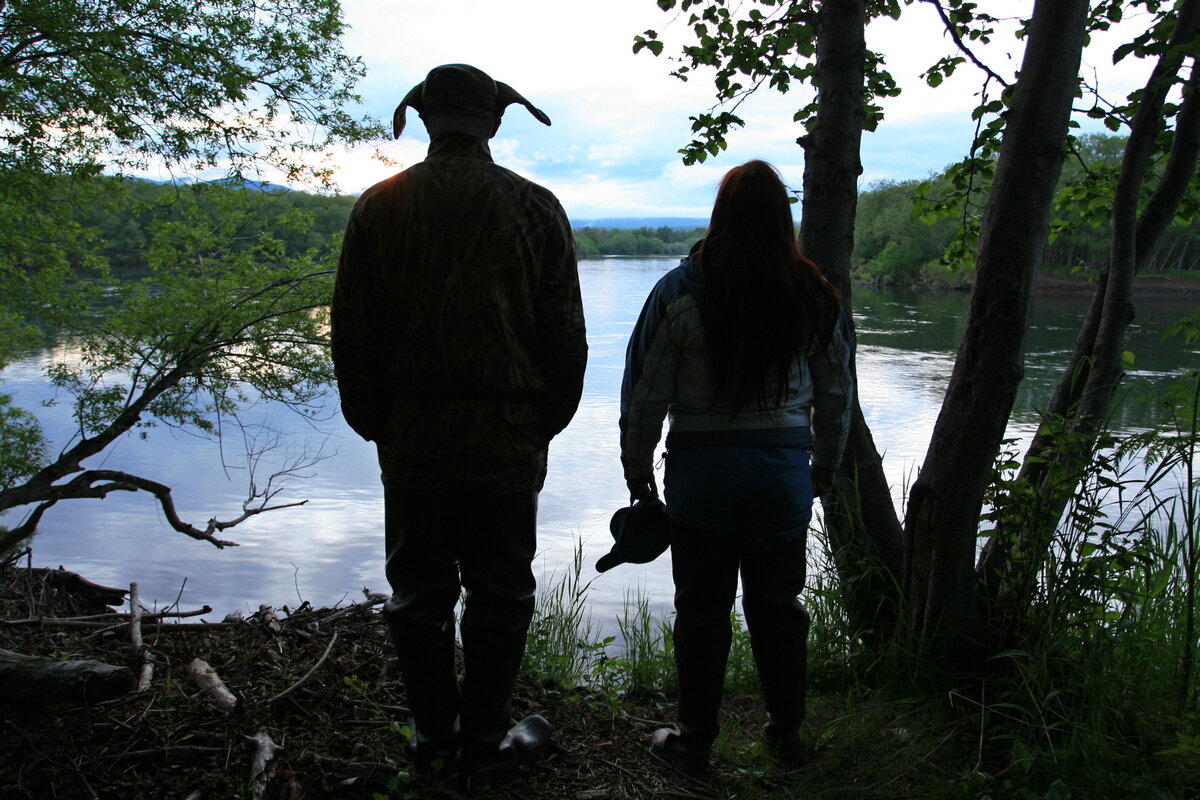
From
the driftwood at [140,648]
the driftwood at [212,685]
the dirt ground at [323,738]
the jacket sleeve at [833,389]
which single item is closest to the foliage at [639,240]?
the driftwood at [140,648]

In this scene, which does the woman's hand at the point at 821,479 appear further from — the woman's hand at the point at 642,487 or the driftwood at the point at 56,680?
the driftwood at the point at 56,680

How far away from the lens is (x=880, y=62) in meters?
4.35

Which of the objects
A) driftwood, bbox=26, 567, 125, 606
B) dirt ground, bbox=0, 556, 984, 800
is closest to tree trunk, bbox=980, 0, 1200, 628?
dirt ground, bbox=0, 556, 984, 800

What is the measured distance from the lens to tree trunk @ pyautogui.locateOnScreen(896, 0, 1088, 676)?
2.53m

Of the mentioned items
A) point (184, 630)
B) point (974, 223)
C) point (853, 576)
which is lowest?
point (184, 630)

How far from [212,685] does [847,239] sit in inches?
105

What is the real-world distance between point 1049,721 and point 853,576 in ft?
2.98

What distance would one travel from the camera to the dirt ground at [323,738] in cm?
211

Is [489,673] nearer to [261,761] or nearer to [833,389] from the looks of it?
[261,761]

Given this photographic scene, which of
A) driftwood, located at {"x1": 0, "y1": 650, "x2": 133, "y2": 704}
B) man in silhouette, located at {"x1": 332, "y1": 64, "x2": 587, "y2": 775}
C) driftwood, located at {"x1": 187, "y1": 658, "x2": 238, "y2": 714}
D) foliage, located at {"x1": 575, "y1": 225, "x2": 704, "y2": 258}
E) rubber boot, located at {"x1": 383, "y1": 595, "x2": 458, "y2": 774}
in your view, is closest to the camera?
man in silhouette, located at {"x1": 332, "y1": 64, "x2": 587, "y2": 775}

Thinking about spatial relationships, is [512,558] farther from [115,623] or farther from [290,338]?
[290,338]

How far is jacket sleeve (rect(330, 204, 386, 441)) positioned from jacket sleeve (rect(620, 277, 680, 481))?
64 cm

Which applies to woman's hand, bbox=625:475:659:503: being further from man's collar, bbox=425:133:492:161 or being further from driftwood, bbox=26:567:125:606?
driftwood, bbox=26:567:125:606

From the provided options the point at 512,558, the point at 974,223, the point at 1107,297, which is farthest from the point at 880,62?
the point at 512,558
